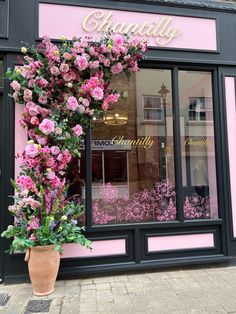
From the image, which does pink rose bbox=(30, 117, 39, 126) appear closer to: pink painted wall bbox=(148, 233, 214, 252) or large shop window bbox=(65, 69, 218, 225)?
large shop window bbox=(65, 69, 218, 225)

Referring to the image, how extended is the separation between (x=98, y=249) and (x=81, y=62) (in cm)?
259

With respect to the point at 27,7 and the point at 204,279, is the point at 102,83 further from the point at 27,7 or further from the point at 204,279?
the point at 204,279

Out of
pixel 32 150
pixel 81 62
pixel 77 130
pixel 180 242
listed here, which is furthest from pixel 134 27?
pixel 180 242

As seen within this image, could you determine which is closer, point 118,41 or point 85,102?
point 85,102

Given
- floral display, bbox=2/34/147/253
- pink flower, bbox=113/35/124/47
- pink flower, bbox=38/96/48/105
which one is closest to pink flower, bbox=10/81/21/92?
floral display, bbox=2/34/147/253

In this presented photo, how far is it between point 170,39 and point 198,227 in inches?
116

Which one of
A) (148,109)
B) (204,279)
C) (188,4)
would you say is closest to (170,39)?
(188,4)

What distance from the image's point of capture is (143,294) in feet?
11.8

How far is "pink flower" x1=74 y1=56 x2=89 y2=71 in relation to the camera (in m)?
3.85

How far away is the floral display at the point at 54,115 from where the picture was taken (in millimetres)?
3641

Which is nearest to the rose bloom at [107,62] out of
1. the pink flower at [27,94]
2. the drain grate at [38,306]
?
the pink flower at [27,94]

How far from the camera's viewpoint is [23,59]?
13.8 ft

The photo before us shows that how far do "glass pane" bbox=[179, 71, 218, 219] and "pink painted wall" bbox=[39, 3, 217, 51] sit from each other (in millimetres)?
489

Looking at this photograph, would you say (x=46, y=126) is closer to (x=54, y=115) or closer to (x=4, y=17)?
(x=54, y=115)
